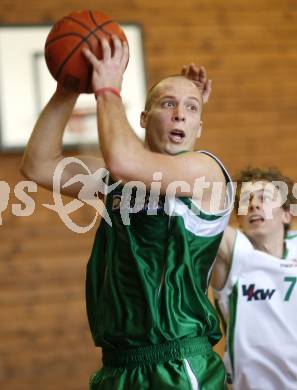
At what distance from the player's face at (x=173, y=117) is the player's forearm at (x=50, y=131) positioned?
324 millimetres

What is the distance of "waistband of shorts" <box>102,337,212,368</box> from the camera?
2.46m

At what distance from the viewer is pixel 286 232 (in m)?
4.02

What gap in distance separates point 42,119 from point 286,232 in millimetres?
1809

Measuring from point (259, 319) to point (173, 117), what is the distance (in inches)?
55.7

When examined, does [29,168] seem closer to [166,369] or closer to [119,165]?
[119,165]

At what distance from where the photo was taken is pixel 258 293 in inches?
143

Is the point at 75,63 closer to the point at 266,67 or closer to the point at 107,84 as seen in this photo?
the point at 107,84

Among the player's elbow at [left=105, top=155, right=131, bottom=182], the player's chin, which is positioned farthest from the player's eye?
the player's elbow at [left=105, top=155, right=131, bottom=182]

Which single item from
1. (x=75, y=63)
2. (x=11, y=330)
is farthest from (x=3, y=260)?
(x=75, y=63)

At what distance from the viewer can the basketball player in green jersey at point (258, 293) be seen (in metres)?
3.56

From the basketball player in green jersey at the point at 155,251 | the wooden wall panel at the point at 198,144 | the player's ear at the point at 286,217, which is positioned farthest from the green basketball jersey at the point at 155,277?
the wooden wall panel at the point at 198,144

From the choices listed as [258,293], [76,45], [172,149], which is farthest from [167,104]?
[258,293]

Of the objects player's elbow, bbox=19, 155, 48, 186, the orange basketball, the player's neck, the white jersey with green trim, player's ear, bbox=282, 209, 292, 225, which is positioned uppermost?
the orange basketball

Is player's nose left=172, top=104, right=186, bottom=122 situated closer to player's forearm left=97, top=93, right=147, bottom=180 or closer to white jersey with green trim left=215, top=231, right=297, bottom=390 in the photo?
player's forearm left=97, top=93, right=147, bottom=180
